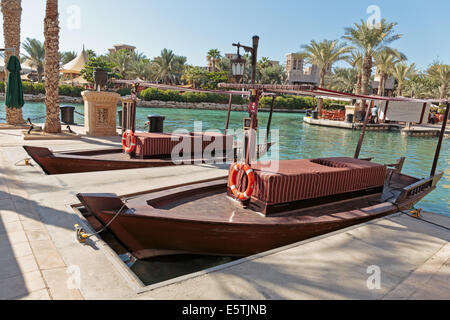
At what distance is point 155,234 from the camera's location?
5.54 meters

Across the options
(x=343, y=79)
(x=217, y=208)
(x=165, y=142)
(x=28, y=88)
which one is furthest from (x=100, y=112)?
(x=343, y=79)

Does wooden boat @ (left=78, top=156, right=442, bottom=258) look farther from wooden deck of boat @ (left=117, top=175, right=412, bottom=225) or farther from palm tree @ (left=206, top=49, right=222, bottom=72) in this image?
palm tree @ (left=206, top=49, right=222, bottom=72)

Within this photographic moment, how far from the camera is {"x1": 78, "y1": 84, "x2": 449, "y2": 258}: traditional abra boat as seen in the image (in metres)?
5.39

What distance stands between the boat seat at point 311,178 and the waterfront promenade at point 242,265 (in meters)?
1.00

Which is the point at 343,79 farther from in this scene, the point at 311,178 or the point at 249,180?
the point at 249,180

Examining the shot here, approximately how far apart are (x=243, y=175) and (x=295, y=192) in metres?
1.12

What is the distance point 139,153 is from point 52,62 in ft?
28.7

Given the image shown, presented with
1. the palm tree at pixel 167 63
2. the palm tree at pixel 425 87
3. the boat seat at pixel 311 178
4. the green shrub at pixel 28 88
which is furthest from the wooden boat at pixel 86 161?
the palm tree at pixel 425 87

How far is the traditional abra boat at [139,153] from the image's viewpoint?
9578mm

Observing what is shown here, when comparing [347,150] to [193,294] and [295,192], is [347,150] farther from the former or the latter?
[193,294]

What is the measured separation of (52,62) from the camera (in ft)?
51.2

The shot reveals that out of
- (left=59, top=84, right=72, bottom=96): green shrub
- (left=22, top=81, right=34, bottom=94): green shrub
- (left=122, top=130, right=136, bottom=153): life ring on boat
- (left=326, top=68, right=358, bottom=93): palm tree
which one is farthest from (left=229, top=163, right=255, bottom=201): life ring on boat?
(left=326, top=68, right=358, bottom=93): palm tree
